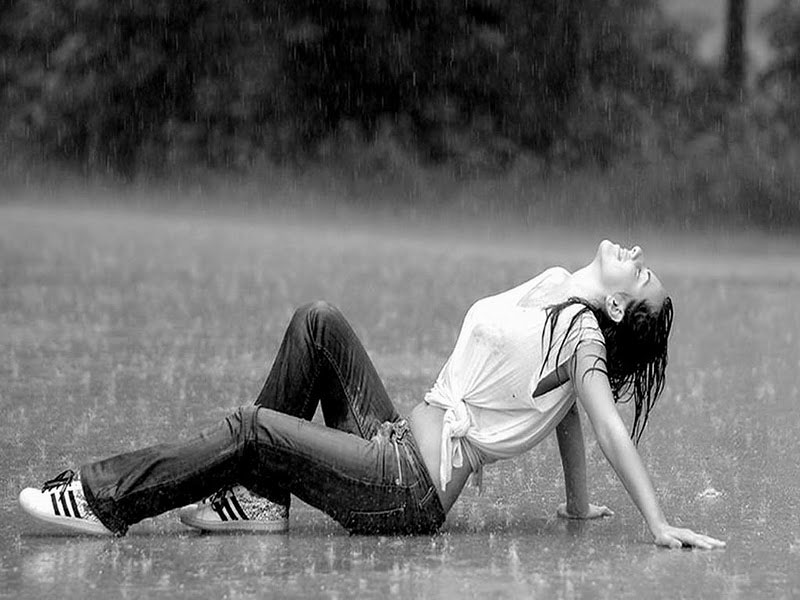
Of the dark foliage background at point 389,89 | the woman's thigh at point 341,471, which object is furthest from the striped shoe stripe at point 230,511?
the dark foliage background at point 389,89

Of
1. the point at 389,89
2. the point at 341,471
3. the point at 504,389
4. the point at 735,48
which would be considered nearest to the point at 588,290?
the point at 504,389

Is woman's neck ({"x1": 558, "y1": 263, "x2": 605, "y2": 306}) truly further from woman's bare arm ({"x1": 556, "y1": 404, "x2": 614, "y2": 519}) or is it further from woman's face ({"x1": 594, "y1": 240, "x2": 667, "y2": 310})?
woman's bare arm ({"x1": 556, "y1": 404, "x2": 614, "y2": 519})

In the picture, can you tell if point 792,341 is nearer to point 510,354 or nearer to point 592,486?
point 592,486

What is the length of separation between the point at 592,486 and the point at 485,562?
1.24m

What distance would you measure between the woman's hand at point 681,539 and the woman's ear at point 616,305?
0.60 m

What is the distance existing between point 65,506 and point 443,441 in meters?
1.04

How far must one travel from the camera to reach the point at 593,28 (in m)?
20.6

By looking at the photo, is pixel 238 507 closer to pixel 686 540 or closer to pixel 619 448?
pixel 619 448

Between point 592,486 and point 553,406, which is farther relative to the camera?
point 592,486

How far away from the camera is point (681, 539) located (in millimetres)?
4281

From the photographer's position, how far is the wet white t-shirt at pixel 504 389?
441cm

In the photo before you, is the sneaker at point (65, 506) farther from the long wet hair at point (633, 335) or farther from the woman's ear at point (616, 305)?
the woman's ear at point (616, 305)

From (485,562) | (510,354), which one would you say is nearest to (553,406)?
(510,354)

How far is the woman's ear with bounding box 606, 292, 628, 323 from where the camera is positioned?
14.6 ft
